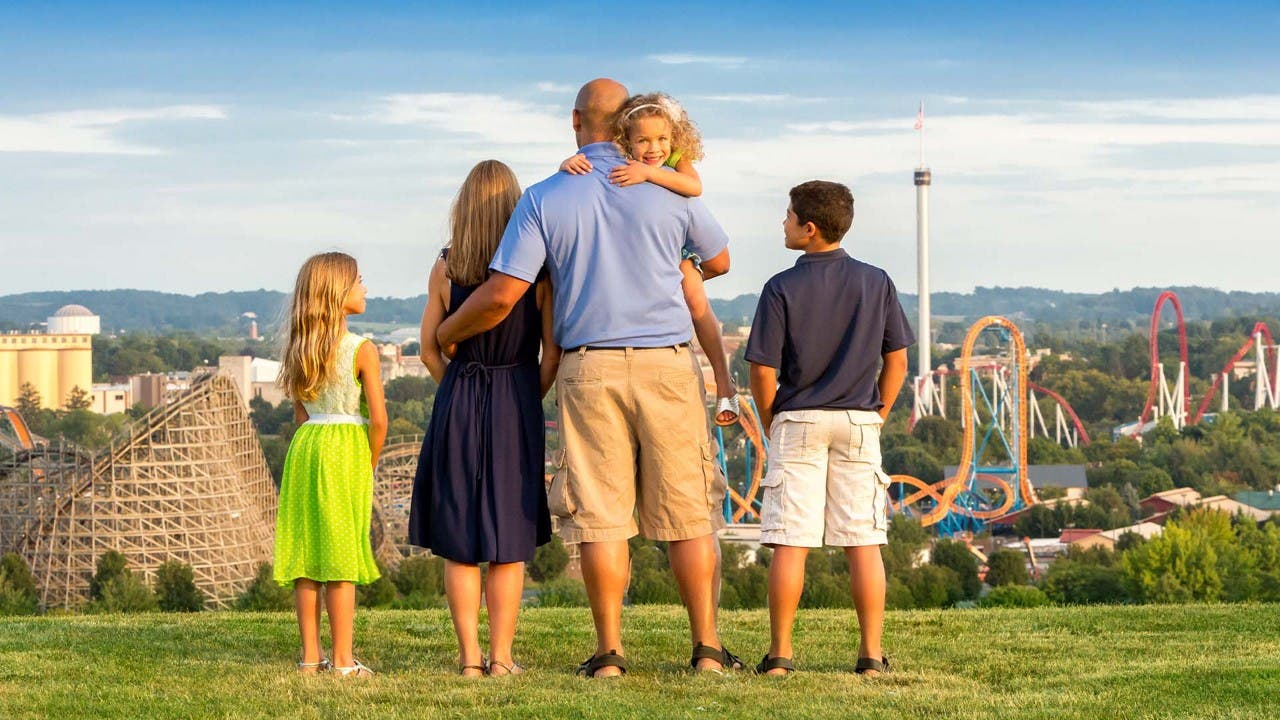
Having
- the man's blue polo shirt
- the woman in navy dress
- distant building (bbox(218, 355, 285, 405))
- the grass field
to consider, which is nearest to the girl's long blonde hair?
the woman in navy dress

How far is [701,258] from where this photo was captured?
18.5 feet

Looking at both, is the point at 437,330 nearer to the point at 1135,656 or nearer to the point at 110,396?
the point at 1135,656

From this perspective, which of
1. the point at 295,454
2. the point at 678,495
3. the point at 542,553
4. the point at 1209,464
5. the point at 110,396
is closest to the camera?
the point at 678,495

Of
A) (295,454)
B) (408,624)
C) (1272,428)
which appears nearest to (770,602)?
(295,454)

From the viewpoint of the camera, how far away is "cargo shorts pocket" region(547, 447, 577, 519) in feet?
17.6

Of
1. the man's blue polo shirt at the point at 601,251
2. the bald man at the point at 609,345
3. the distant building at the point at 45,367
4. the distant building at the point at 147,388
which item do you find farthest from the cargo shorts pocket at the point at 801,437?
the distant building at the point at 45,367

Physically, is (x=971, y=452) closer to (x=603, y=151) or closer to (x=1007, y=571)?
(x=1007, y=571)

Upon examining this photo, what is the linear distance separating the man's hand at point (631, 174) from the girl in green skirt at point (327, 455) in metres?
1.07

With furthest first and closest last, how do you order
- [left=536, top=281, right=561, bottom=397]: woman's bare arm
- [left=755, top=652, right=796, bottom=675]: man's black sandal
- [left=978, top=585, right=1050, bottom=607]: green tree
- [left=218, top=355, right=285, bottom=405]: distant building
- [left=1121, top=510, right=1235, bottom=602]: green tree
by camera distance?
1. [left=218, top=355, right=285, bottom=405]: distant building
2. [left=1121, top=510, right=1235, bottom=602]: green tree
3. [left=978, top=585, right=1050, bottom=607]: green tree
4. [left=536, top=281, right=561, bottom=397]: woman's bare arm
5. [left=755, top=652, right=796, bottom=675]: man's black sandal

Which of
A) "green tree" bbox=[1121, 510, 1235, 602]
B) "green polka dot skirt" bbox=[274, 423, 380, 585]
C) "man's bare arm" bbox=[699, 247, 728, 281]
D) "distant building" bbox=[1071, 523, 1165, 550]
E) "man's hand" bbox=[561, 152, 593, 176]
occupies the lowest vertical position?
"distant building" bbox=[1071, 523, 1165, 550]

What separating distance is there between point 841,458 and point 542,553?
30217mm

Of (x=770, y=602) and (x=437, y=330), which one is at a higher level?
(x=437, y=330)

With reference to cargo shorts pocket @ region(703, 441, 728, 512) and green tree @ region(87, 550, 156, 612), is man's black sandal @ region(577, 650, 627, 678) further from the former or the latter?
green tree @ region(87, 550, 156, 612)

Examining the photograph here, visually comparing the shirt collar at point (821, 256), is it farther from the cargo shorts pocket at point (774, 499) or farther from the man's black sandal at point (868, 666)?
the man's black sandal at point (868, 666)
